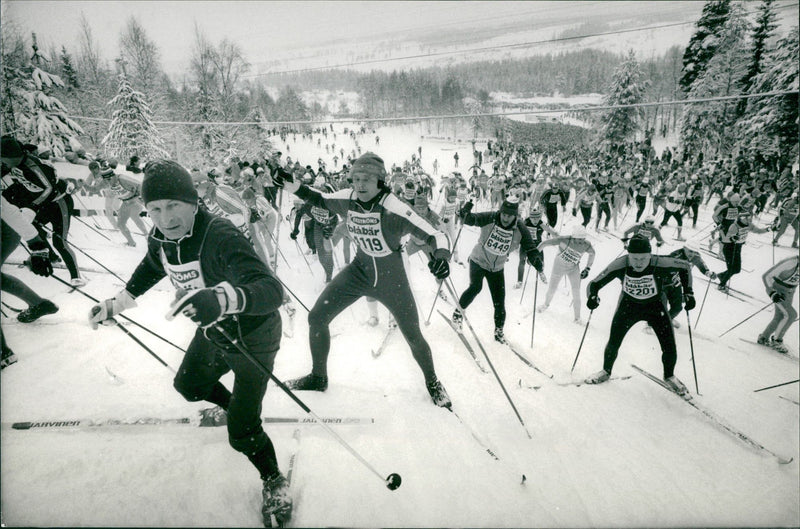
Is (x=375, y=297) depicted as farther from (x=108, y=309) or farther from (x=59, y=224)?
(x=59, y=224)

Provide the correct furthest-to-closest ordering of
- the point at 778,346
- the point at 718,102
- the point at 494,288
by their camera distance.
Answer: the point at 718,102, the point at 778,346, the point at 494,288

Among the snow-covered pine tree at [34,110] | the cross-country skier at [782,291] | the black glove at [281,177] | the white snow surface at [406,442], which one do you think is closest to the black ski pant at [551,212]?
the cross-country skier at [782,291]

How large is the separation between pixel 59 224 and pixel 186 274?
5.06m

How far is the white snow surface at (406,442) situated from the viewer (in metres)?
2.31

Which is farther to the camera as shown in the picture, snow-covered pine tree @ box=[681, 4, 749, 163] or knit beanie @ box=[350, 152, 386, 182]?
snow-covered pine tree @ box=[681, 4, 749, 163]

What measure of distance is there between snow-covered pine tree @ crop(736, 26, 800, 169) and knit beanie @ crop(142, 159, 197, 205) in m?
26.8

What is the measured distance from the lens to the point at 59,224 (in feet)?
17.1

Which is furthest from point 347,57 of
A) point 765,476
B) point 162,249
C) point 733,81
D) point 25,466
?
point 733,81

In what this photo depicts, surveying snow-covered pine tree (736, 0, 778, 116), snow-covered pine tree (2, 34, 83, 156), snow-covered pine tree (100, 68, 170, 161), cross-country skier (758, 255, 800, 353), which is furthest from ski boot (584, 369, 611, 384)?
snow-covered pine tree (736, 0, 778, 116)

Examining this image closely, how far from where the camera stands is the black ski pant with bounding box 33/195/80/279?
16.5 feet

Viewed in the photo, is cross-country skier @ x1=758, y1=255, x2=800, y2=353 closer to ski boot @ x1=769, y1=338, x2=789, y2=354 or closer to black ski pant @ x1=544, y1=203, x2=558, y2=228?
ski boot @ x1=769, y1=338, x2=789, y2=354

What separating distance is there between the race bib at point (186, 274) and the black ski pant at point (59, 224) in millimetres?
4528

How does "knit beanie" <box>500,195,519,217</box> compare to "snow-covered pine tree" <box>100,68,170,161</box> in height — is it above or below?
below

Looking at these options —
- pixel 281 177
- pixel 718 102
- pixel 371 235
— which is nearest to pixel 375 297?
pixel 371 235
